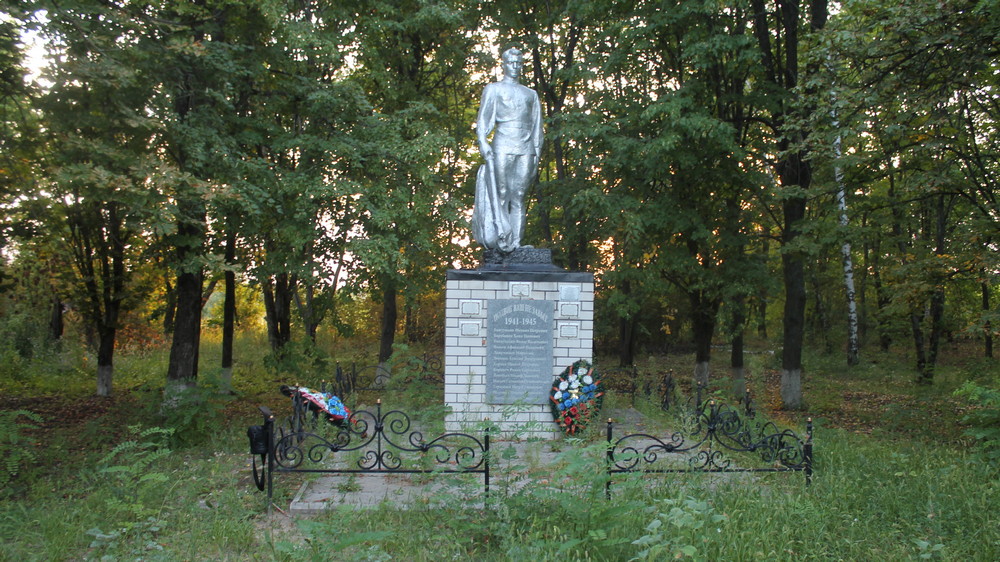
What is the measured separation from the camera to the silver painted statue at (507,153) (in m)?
7.96

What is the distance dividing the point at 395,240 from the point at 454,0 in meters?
5.69

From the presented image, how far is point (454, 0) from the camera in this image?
12812mm

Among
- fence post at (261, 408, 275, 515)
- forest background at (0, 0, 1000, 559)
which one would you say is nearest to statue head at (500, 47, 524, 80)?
forest background at (0, 0, 1000, 559)

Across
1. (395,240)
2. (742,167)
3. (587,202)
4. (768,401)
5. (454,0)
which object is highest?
(454,0)

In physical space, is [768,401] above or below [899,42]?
below

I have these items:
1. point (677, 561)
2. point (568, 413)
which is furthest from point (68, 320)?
point (677, 561)

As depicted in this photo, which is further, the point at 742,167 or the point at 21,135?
the point at 742,167

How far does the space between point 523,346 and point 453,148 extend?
4797mm

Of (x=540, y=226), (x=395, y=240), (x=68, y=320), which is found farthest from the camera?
(x=68, y=320)

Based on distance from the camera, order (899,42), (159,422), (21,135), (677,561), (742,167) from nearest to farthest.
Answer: (677,561), (899,42), (21,135), (159,422), (742,167)

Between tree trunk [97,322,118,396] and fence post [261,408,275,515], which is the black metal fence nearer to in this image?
fence post [261,408,275,515]

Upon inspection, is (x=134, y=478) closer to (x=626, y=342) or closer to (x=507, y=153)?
(x=507, y=153)

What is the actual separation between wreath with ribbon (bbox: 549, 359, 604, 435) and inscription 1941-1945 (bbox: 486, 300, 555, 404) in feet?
0.70

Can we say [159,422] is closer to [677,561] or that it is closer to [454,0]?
[677,561]
